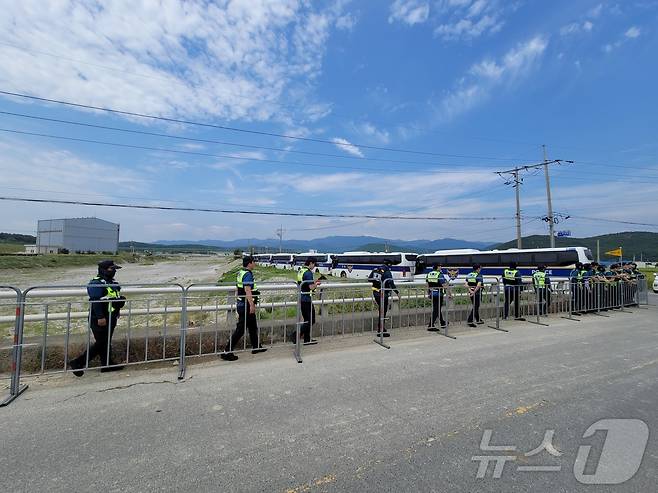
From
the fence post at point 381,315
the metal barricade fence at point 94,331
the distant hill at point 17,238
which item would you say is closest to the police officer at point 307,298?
the fence post at point 381,315

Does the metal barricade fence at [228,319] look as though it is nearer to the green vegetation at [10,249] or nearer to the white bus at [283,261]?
the white bus at [283,261]

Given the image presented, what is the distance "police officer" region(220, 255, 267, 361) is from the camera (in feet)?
19.9

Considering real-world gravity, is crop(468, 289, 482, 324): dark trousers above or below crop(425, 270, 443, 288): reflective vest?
below

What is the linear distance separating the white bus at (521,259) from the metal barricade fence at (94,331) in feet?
44.2

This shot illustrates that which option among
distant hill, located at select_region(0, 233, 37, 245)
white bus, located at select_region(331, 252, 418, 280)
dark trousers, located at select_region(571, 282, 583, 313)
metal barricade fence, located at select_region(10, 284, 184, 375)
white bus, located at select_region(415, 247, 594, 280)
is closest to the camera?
metal barricade fence, located at select_region(10, 284, 184, 375)

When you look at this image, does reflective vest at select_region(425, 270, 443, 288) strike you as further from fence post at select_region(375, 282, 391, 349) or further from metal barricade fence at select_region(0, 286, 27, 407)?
metal barricade fence at select_region(0, 286, 27, 407)

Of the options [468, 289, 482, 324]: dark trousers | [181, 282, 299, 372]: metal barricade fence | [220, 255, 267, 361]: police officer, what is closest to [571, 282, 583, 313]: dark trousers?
[468, 289, 482, 324]: dark trousers

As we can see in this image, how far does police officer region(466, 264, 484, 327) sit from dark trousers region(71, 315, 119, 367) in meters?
8.07

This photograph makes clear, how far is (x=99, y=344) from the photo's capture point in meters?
5.25

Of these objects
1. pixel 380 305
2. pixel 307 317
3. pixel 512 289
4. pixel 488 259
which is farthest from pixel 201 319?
pixel 488 259

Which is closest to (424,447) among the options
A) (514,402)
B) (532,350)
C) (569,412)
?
(514,402)

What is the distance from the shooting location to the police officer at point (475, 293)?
9.52 m

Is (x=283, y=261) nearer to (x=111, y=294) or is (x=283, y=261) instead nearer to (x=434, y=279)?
(x=434, y=279)

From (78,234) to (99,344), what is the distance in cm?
12311
